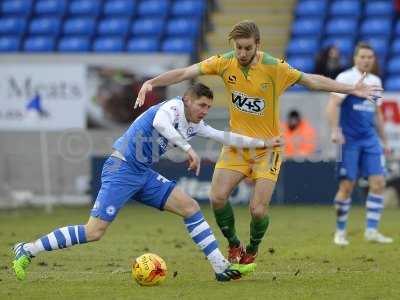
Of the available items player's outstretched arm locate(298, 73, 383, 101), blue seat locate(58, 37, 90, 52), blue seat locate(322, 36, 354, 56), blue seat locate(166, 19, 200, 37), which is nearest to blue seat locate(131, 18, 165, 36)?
blue seat locate(166, 19, 200, 37)

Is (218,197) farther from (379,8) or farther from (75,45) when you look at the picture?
(75,45)

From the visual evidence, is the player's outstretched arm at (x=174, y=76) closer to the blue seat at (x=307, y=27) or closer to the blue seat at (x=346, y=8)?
the blue seat at (x=307, y=27)

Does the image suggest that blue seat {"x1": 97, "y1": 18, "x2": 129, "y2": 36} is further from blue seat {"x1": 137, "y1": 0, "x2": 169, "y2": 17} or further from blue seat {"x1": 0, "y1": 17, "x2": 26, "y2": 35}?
blue seat {"x1": 0, "y1": 17, "x2": 26, "y2": 35}

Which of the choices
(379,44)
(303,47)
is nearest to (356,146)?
(379,44)

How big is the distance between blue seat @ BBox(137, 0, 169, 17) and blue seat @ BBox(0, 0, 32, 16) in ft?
9.74

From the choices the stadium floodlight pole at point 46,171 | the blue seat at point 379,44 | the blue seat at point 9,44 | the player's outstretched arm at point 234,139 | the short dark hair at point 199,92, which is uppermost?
the blue seat at point 379,44

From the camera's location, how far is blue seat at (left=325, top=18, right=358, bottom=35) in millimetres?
24078

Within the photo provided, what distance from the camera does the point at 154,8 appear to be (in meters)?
25.5

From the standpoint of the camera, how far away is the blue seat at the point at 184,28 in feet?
80.4

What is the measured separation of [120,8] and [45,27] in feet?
6.35

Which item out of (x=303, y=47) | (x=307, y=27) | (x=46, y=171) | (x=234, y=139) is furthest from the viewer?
(x=307, y=27)

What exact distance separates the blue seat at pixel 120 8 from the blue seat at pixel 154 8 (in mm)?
217

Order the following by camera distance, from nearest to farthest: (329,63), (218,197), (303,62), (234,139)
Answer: (234,139), (218,197), (329,63), (303,62)

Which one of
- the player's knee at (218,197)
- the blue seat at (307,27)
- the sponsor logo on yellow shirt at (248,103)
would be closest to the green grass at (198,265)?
the player's knee at (218,197)
